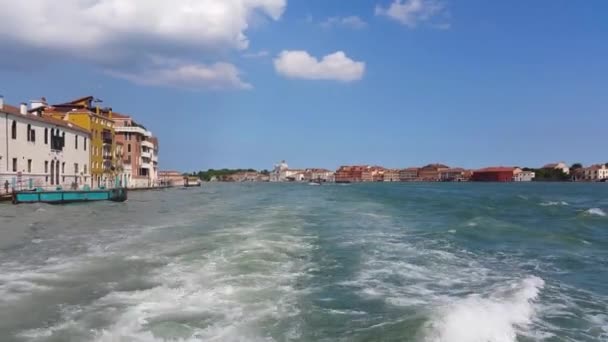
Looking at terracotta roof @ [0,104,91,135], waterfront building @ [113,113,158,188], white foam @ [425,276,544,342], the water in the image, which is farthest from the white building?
white foam @ [425,276,544,342]

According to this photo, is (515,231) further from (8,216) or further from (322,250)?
(8,216)

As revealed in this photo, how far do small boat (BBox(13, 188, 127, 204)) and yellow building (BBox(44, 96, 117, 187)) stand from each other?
17552 mm

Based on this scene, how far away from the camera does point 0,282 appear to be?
952 centimetres

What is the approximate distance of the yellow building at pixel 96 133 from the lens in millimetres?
57656

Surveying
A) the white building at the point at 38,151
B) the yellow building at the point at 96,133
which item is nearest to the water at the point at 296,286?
the white building at the point at 38,151

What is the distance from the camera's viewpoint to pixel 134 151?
254 ft

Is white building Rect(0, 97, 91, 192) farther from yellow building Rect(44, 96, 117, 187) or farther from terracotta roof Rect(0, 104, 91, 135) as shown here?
A: yellow building Rect(44, 96, 117, 187)

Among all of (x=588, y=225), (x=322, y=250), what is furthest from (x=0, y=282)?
(x=588, y=225)

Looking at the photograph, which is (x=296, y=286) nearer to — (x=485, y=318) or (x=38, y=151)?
(x=485, y=318)

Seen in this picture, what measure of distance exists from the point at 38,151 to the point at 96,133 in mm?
16661

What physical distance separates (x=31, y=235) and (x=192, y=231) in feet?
17.7

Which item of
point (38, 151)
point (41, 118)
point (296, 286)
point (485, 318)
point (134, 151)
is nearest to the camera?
point (485, 318)

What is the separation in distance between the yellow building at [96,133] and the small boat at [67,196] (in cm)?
1755

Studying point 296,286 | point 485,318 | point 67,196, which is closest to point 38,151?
point 67,196
